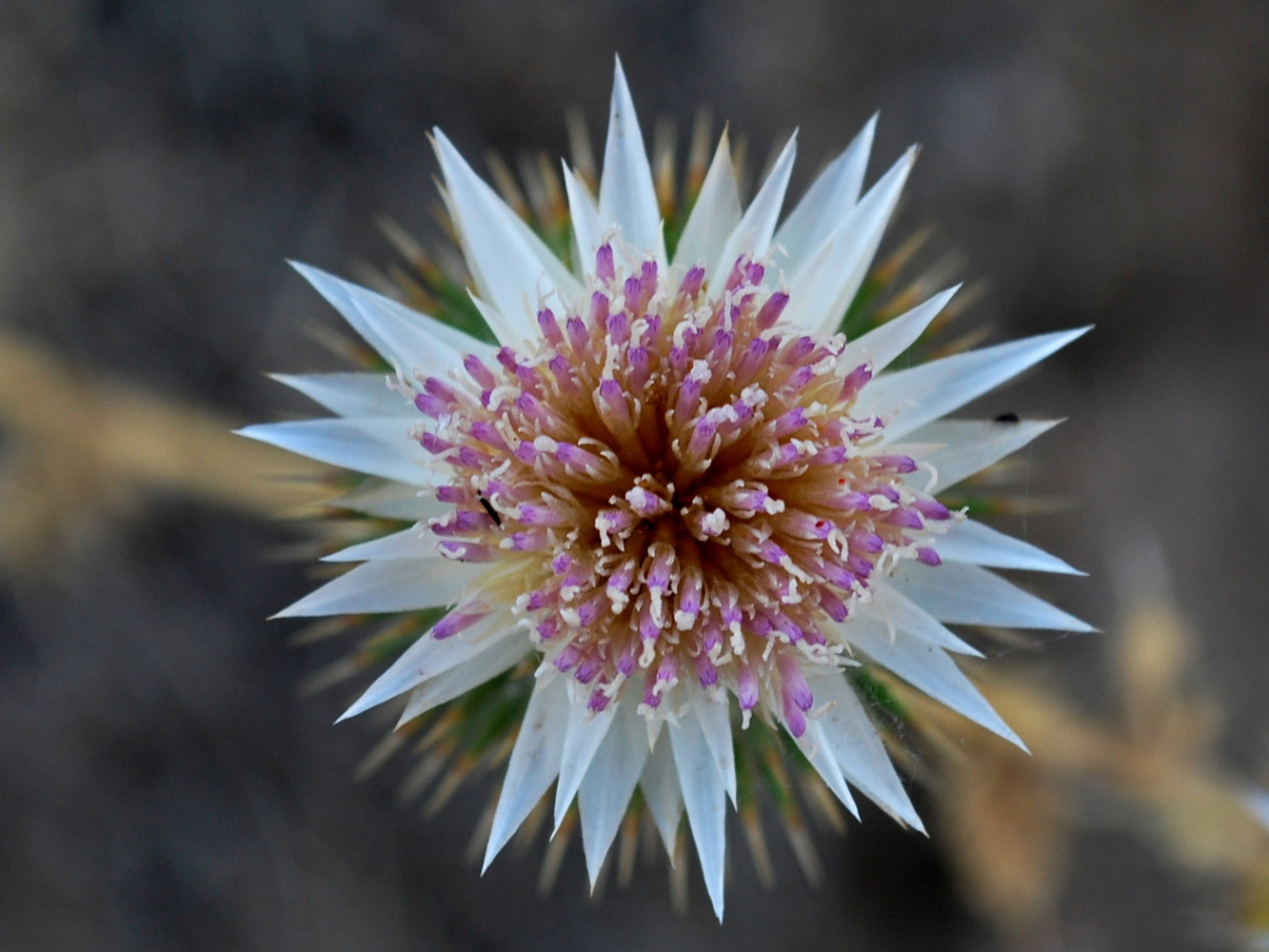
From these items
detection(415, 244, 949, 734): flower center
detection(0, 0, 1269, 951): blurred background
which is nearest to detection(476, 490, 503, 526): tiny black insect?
detection(415, 244, 949, 734): flower center

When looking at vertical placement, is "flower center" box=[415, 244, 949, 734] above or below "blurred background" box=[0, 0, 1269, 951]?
below

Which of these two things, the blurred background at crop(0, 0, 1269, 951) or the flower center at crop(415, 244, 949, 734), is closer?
the flower center at crop(415, 244, 949, 734)

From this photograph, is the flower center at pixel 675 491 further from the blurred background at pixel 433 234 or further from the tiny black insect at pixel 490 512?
the blurred background at pixel 433 234

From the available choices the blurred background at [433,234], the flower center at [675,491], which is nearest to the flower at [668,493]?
the flower center at [675,491]

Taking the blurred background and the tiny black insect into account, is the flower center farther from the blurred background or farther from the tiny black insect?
the blurred background

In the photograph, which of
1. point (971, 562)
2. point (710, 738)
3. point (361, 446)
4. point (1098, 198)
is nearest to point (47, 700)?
point (361, 446)

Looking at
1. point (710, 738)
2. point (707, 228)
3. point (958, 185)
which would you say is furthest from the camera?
point (958, 185)

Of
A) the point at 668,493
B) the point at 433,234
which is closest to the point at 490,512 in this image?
the point at 668,493

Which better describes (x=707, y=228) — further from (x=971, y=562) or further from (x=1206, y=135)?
(x=1206, y=135)
